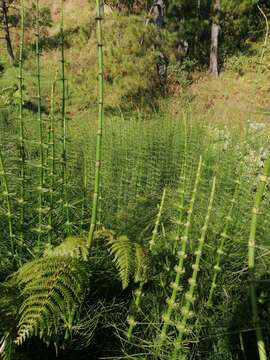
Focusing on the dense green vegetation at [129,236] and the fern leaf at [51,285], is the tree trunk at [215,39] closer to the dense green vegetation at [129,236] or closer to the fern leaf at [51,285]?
the dense green vegetation at [129,236]

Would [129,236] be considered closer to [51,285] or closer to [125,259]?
[125,259]

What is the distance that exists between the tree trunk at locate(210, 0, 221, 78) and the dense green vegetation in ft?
18.4

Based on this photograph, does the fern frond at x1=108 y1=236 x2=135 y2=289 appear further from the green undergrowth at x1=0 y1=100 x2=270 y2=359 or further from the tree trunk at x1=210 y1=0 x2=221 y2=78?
the tree trunk at x1=210 y1=0 x2=221 y2=78

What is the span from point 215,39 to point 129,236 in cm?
788

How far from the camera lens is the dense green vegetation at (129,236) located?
99cm

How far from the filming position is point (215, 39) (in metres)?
8.68

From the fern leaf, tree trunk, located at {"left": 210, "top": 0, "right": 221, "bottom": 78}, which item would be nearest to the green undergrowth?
the fern leaf

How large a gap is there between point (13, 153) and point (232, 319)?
1.43m

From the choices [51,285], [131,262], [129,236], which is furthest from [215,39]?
[51,285]

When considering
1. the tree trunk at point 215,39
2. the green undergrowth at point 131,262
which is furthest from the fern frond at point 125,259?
the tree trunk at point 215,39

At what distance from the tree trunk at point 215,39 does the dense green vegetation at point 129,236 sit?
561 centimetres

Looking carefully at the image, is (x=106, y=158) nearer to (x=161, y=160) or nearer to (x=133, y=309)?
(x=161, y=160)

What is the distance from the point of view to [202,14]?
Answer: 31.2ft

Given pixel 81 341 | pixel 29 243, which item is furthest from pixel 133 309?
pixel 29 243
